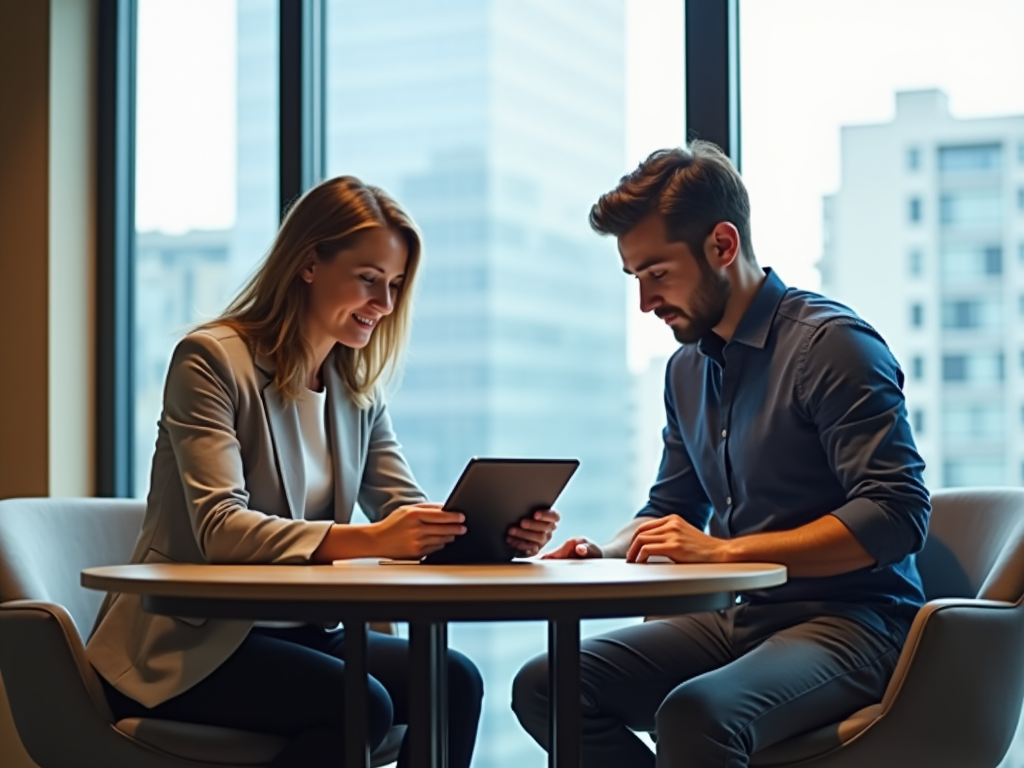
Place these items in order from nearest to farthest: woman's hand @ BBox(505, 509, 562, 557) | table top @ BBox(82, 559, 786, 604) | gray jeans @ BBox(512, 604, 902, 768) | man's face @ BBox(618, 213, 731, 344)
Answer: table top @ BBox(82, 559, 786, 604), gray jeans @ BBox(512, 604, 902, 768), woman's hand @ BBox(505, 509, 562, 557), man's face @ BBox(618, 213, 731, 344)

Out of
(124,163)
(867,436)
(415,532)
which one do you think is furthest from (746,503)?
(124,163)

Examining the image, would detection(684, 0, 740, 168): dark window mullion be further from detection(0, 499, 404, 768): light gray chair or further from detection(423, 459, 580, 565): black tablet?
detection(0, 499, 404, 768): light gray chair

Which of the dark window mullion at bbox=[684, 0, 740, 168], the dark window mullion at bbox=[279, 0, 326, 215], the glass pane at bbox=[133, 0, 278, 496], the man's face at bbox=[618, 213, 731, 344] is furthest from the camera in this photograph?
the glass pane at bbox=[133, 0, 278, 496]

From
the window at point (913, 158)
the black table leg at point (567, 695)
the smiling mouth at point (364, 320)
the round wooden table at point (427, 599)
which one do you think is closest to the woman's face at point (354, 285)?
the smiling mouth at point (364, 320)

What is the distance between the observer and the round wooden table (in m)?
1.49

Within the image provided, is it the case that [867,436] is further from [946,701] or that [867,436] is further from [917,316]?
[917,316]

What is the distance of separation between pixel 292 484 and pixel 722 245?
885 millimetres

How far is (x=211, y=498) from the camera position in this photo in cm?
200

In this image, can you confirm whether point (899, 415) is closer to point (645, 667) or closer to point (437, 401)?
point (645, 667)

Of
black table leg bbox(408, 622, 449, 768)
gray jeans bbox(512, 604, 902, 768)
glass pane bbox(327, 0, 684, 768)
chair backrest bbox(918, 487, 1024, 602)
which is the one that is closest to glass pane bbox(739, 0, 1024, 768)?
glass pane bbox(327, 0, 684, 768)

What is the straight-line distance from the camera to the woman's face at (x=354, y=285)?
234 centimetres

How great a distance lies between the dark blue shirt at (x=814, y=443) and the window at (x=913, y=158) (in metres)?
0.64

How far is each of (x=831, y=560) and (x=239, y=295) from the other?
3.90 ft

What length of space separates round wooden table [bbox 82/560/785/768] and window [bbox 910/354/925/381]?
1.13 m
